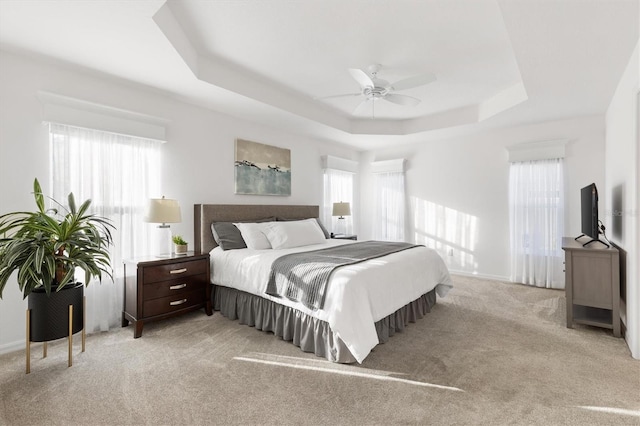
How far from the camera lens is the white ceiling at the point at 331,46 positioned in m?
2.20

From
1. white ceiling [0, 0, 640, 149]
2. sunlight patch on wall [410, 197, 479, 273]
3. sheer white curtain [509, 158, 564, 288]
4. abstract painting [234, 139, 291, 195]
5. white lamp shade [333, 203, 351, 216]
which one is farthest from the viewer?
white lamp shade [333, 203, 351, 216]

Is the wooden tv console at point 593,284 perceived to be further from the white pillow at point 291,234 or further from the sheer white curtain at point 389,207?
the sheer white curtain at point 389,207

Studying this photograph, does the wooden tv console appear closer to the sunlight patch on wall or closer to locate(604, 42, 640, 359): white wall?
locate(604, 42, 640, 359): white wall

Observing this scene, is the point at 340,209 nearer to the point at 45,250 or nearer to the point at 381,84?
the point at 381,84

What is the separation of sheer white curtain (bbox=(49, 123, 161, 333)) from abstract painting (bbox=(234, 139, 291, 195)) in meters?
1.15

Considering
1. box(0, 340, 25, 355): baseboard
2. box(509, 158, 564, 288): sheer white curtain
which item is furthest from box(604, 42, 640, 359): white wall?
box(0, 340, 25, 355): baseboard

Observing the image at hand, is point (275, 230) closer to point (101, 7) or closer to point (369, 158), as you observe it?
point (101, 7)

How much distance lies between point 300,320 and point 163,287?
1.46 metres

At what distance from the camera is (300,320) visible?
8.90 ft

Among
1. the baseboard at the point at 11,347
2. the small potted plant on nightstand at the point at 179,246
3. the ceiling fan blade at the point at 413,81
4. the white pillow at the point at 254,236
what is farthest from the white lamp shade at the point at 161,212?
the ceiling fan blade at the point at 413,81

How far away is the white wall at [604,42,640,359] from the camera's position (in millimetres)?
2479

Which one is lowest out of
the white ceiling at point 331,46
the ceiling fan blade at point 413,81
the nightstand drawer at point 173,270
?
the nightstand drawer at point 173,270

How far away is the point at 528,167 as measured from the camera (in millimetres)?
4875

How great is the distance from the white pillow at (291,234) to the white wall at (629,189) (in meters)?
3.12
